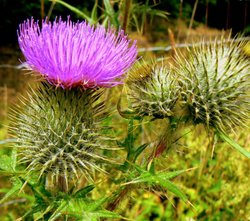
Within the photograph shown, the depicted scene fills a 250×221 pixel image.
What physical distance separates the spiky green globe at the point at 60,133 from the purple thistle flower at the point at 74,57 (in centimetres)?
11

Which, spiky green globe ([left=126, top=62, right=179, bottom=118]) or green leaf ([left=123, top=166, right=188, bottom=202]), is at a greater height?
spiky green globe ([left=126, top=62, right=179, bottom=118])

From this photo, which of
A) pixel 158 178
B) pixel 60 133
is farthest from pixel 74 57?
pixel 158 178

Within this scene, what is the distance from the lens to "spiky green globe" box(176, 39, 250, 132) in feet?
7.32

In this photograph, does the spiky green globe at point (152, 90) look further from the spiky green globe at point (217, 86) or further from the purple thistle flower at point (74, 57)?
the purple thistle flower at point (74, 57)

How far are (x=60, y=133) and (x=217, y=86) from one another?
765mm

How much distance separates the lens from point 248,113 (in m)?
2.34

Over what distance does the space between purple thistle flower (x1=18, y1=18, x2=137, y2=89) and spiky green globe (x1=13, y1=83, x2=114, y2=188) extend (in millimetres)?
112

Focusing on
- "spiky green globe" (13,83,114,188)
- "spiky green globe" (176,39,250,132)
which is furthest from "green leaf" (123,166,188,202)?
"spiky green globe" (176,39,250,132)

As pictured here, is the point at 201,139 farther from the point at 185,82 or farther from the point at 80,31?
the point at 80,31

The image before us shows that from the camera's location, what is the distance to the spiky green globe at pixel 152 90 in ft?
7.40

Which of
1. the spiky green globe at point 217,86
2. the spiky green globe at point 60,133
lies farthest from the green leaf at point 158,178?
the spiky green globe at point 217,86

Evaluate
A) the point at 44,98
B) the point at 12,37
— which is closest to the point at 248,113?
the point at 44,98

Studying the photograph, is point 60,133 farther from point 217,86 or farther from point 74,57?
point 217,86

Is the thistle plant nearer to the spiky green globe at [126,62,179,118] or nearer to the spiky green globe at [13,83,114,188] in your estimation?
the spiky green globe at [13,83,114,188]
